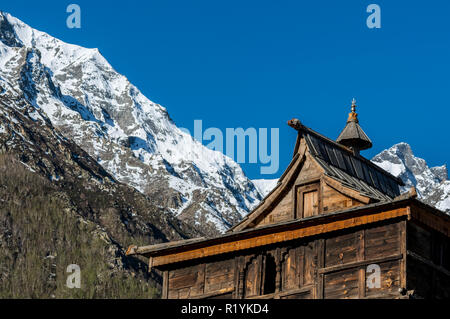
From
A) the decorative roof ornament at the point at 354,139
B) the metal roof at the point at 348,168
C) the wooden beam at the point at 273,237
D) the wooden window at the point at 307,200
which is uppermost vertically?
the decorative roof ornament at the point at 354,139

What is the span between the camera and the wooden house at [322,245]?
26.4 metres

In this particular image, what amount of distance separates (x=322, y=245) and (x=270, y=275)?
2.41 meters

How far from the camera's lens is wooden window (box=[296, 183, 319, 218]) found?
3008 centimetres

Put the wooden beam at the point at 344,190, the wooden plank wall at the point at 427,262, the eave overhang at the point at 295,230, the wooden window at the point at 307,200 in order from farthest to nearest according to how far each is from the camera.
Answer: the wooden window at the point at 307,200 < the wooden beam at the point at 344,190 < the eave overhang at the point at 295,230 < the wooden plank wall at the point at 427,262

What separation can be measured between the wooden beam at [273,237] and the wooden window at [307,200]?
173cm

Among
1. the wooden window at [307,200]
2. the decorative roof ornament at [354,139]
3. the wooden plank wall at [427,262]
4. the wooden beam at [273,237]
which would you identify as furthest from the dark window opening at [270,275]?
the decorative roof ornament at [354,139]

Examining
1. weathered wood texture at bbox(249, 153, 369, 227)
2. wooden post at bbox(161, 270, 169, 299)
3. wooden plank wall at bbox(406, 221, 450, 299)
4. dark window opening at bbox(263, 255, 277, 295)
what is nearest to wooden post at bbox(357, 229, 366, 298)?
wooden plank wall at bbox(406, 221, 450, 299)

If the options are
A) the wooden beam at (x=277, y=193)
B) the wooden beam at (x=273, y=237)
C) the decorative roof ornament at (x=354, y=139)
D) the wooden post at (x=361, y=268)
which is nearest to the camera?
the wooden post at (x=361, y=268)

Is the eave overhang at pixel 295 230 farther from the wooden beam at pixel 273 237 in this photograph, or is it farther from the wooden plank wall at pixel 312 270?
the wooden plank wall at pixel 312 270

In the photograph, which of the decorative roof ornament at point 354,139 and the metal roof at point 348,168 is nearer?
the metal roof at point 348,168

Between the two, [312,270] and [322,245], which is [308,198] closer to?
[322,245]

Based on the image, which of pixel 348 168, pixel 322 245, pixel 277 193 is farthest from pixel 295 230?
pixel 348 168
